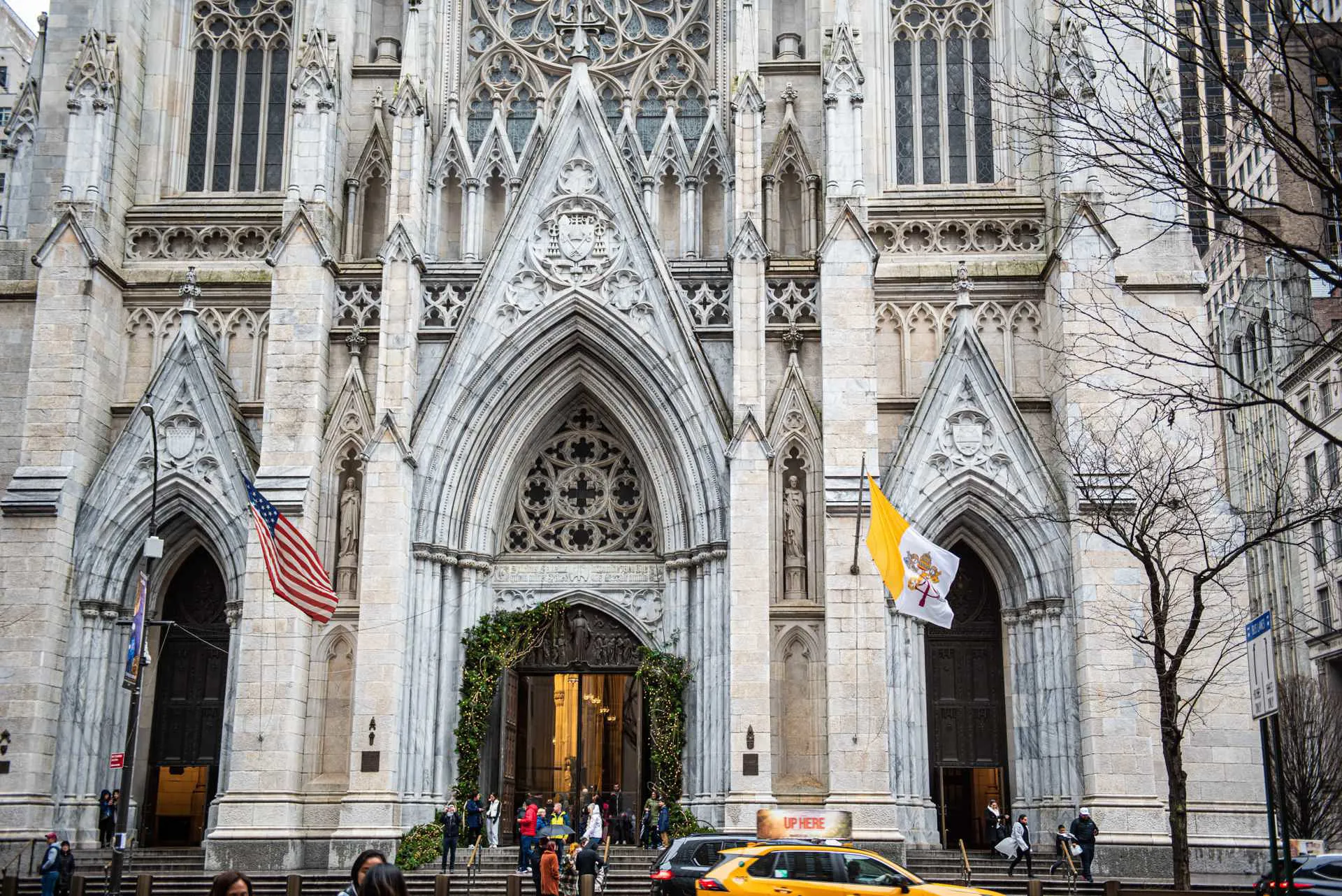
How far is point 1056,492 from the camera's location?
2855cm

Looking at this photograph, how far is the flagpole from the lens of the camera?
86.7 ft

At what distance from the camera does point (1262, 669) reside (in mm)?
14312

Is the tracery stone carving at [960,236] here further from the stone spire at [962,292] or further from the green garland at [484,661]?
the green garland at [484,661]

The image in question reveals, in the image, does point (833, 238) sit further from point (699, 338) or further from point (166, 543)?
point (166, 543)

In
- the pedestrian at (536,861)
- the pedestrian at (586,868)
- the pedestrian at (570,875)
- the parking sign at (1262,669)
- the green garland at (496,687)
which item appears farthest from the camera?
the green garland at (496,687)

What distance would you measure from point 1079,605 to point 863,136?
11295mm

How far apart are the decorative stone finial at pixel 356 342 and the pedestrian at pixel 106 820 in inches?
390

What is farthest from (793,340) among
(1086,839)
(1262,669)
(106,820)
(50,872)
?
(50,872)

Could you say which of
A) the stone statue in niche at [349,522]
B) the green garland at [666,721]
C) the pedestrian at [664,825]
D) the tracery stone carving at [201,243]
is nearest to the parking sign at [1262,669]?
the pedestrian at [664,825]

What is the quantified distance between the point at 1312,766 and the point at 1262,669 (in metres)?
29.2

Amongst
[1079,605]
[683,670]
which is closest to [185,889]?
[683,670]

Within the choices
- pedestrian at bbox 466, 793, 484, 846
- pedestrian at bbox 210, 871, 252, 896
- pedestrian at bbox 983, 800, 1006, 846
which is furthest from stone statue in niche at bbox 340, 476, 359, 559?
pedestrian at bbox 210, 871, 252, 896

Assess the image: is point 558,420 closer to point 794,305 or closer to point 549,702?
point 794,305

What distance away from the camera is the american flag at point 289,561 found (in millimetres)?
24719
